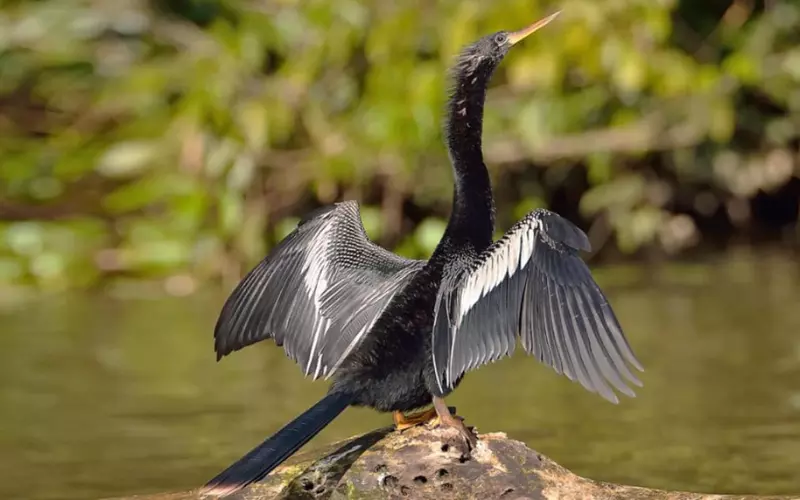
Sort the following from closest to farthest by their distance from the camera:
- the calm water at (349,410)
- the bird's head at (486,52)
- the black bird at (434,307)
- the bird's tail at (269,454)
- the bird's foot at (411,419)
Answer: the bird's tail at (269,454), the black bird at (434,307), the bird's foot at (411,419), the bird's head at (486,52), the calm water at (349,410)

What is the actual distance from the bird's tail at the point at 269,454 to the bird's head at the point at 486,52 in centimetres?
129

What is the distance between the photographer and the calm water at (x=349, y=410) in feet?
19.3

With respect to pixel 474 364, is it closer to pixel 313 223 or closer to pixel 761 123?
pixel 313 223

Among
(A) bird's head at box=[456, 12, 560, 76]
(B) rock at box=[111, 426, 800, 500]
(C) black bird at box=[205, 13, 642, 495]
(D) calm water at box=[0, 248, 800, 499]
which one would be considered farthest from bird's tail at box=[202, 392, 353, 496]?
(D) calm water at box=[0, 248, 800, 499]

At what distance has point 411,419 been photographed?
4.41 m

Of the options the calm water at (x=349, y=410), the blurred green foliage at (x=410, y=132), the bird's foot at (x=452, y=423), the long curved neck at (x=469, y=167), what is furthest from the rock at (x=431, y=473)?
the blurred green foliage at (x=410, y=132)

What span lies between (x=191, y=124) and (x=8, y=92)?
305cm

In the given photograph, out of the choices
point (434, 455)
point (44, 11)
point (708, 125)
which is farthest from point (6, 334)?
point (434, 455)

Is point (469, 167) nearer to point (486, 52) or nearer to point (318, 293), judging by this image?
point (486, 52)

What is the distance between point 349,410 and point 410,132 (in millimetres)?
2921

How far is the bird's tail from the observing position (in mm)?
3840

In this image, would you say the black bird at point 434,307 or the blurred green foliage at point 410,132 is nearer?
the black bird at point 434,307

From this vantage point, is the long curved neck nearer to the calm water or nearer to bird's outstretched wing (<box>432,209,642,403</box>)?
bird's outstretched wing (<box>432,209,642,403</box>)

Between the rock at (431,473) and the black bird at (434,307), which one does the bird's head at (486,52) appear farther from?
the rock at (431,473)
